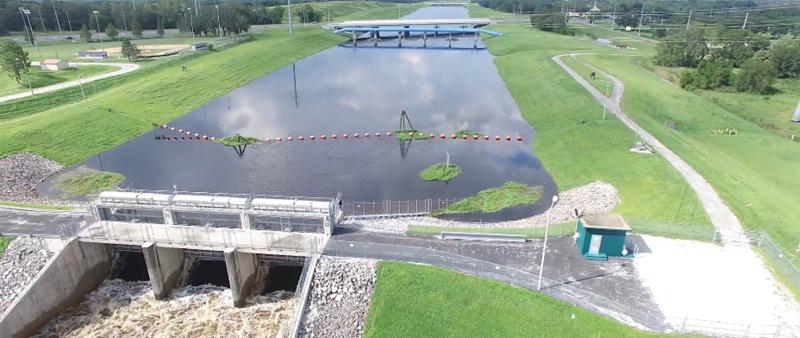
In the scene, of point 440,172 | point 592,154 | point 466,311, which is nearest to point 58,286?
point 466,311

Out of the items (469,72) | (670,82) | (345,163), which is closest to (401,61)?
(469,72)

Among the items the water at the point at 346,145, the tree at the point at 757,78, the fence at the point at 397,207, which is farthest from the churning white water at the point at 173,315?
the tree at the point at 757,78

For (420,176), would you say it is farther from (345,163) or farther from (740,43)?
(740,43)

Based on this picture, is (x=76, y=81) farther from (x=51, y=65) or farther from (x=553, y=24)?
(x=553, y=24)

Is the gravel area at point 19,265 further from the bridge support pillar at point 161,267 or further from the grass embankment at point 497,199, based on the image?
the grass embankment at point 497,199

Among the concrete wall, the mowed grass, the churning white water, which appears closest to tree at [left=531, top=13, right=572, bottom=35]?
the mowed grass

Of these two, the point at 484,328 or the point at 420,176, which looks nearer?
the point at 484,328
